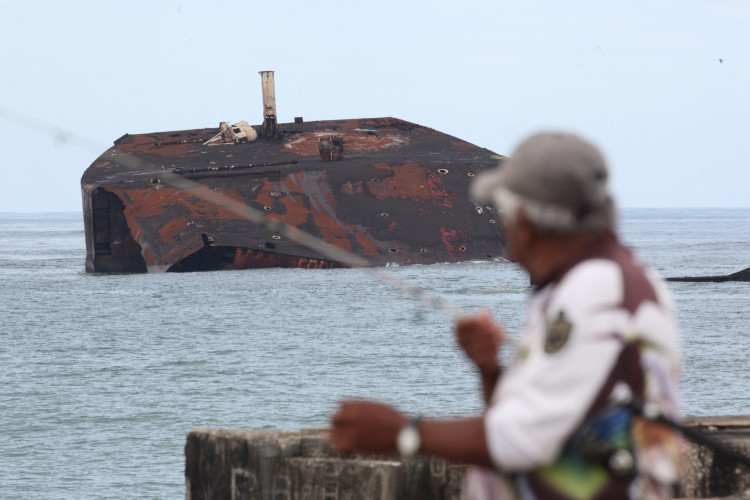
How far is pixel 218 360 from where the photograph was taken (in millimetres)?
26594

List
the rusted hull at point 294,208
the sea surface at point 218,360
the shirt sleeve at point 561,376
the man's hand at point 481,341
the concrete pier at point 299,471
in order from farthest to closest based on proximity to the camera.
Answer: the rusted hull at point 294,208 < the sea surface at point 218,360 < the concrete pier at point 299,471 < the man's hand at point 481,341 < the shirt sleeve at point 561,376

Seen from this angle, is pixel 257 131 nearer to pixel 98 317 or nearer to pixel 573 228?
pixel 98 317

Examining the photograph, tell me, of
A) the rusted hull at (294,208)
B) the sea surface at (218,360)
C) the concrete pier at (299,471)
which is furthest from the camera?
the rusted hull at (294,208)

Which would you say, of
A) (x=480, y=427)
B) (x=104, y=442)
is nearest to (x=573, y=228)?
(x=480, y=427)

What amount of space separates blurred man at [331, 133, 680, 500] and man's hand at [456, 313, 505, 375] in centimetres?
29

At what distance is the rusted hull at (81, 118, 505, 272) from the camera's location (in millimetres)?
41000

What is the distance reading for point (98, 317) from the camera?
35531 mm

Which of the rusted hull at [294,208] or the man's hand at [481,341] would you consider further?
the rusted hull at [294,208]

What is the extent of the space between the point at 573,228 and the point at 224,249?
4139 cm

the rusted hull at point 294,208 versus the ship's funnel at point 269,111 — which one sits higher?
the ship's funnel at point 269,111

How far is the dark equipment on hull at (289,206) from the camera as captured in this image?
4100 centimetres

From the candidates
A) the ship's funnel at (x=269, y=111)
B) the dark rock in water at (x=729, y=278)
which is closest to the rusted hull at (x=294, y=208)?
the ship's funnel at (x=269, y=111)

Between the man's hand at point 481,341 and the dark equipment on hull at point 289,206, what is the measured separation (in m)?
37.3

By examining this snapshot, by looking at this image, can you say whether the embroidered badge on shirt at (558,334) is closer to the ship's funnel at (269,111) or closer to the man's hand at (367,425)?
the man's hand at (367,425)
